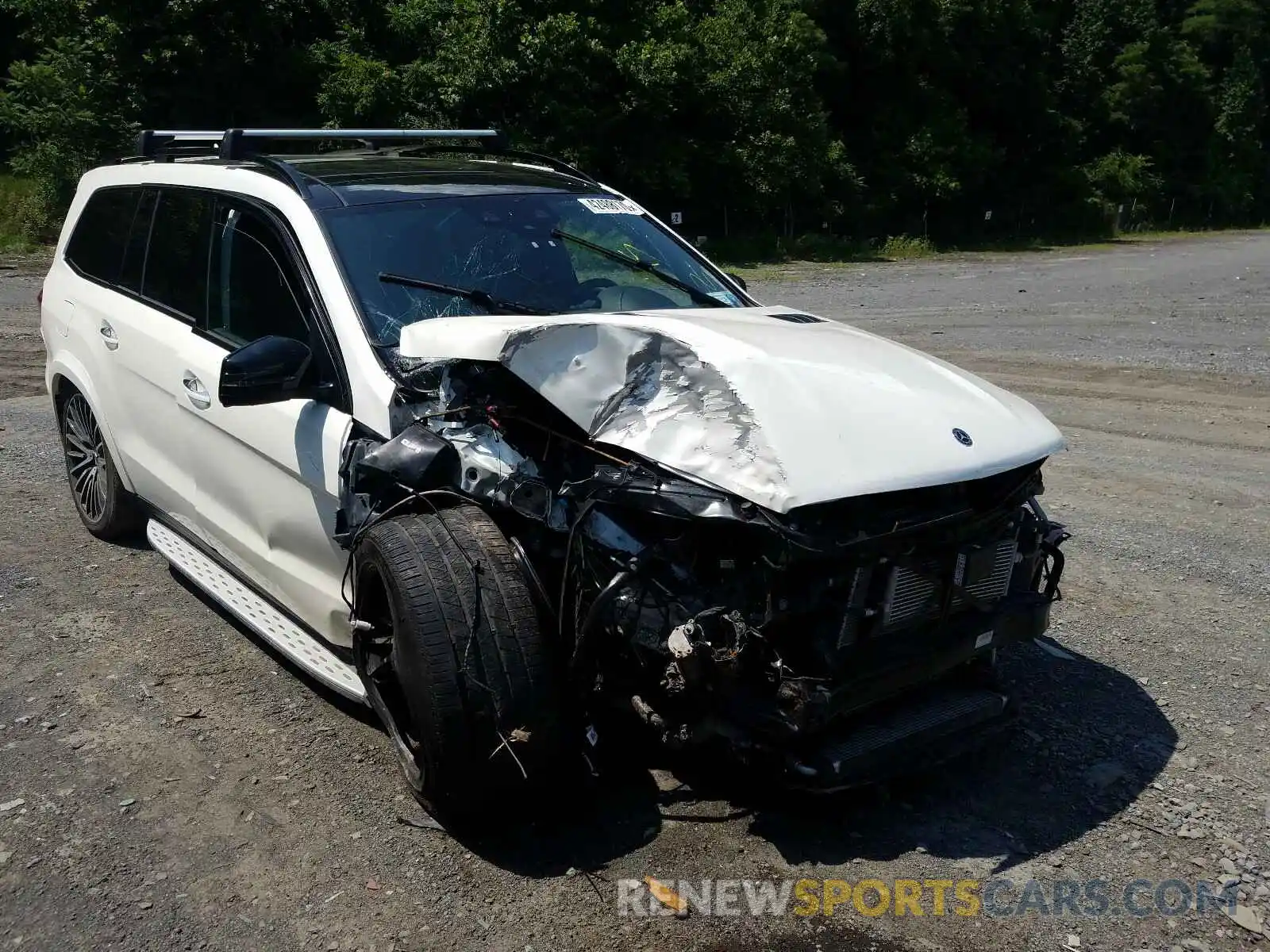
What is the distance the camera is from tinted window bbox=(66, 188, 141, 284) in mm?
5609

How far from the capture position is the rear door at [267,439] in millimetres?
3926

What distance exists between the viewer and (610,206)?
5070 mm

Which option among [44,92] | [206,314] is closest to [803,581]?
[206,314]

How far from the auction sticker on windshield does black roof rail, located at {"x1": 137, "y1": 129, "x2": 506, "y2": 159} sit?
103 cm

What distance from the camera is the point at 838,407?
3363 millimetres

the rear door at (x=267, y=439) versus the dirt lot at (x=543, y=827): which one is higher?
the rear door at (x=267, y=439)

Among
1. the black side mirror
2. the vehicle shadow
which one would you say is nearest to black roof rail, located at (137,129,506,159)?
the black side mirror

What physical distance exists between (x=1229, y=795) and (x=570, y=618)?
223 cm

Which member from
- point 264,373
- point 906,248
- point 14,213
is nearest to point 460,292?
point 264,373

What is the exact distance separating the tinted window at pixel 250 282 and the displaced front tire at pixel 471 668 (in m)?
1.20

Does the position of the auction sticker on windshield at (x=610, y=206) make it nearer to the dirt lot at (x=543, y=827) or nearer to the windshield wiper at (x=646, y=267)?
the windshield wiper at (x=646, y=267)

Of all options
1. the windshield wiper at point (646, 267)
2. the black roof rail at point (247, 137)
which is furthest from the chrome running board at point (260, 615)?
the windshield wiper at point (646, 267)

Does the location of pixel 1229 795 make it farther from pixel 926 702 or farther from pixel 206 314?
pixel 206 314

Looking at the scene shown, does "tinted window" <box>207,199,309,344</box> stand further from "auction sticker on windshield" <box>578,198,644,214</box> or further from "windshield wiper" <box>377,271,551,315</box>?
"auction sticker on windshield" <box>578,198,644,214</box>
